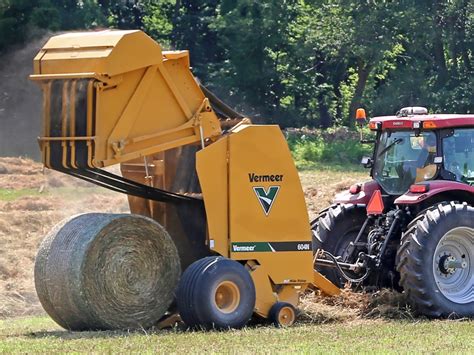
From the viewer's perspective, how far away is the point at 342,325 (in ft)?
40.0

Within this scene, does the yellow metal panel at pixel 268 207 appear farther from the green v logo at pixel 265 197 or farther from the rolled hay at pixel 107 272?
the rolled hay at pixel 107 272

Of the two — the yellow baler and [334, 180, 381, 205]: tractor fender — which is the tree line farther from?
the yellow baler

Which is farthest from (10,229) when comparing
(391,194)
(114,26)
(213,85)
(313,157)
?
(114,26)

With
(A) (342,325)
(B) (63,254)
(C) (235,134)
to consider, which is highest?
(C) (235,134)

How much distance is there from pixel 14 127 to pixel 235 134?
21.0 m

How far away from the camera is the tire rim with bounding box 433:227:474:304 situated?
1300 centimetres

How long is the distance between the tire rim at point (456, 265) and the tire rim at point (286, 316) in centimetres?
170

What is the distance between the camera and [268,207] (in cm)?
1227

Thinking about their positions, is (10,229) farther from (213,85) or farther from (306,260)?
(213,85)

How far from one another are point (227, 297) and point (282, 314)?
72cm

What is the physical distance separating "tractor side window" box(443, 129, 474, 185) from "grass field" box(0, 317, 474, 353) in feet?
6.50

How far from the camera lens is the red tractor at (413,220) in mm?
12641

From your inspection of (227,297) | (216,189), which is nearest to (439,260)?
(227,297)

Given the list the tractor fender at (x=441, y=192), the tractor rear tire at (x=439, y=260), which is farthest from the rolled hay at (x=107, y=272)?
the tractor fender at (x=441, y=192)
